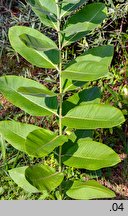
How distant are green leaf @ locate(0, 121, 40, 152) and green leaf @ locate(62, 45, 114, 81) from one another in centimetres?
40

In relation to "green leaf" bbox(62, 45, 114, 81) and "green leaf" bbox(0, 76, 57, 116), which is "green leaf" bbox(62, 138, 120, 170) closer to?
"green leaf" bbox(0, 76, 57, 116)

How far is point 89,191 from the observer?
2.29 m

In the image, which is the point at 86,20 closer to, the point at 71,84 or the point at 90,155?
the point at 71,84

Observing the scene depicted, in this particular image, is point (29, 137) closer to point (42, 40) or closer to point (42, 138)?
point (42, 138)

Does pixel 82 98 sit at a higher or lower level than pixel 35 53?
lower

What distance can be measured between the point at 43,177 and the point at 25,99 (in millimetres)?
394

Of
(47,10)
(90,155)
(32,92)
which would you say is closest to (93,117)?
(90,155)

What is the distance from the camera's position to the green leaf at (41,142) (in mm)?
2092

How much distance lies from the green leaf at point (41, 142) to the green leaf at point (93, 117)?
0.33ft

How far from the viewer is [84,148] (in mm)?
2326

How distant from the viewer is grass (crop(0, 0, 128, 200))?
3.03 metres

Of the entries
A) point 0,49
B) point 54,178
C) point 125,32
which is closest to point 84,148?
point 54,178

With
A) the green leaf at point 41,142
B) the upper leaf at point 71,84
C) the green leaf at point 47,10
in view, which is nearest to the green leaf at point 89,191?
the green leaf at point 41,142

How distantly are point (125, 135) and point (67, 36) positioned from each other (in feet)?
4.31
